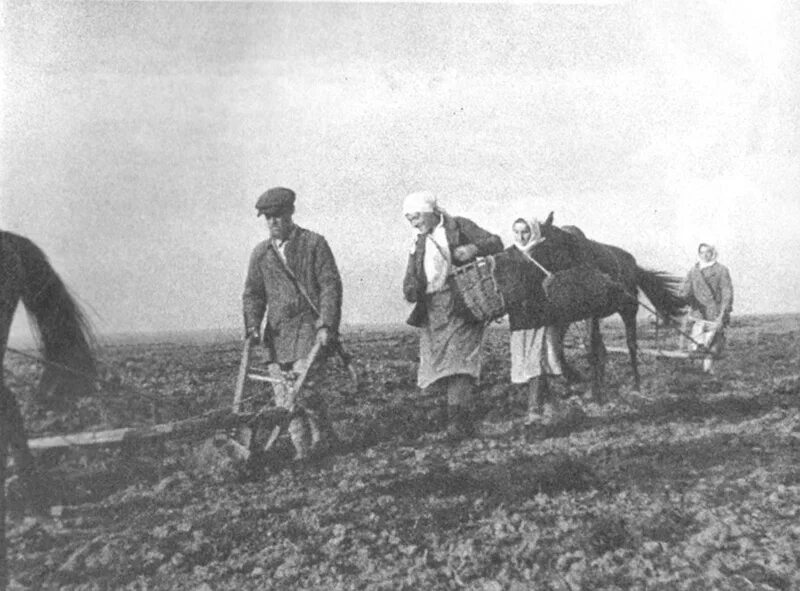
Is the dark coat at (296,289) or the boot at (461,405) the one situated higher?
the dark coat at (296,289)

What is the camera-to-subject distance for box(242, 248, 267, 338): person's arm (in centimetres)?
424

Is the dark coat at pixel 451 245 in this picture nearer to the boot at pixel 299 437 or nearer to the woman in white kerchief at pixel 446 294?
the woman in white kerchief at pixel 446 294

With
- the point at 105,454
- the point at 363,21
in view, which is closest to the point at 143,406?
the point at 105,454

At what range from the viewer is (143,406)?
5.77m

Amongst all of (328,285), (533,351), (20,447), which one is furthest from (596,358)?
(20,447)

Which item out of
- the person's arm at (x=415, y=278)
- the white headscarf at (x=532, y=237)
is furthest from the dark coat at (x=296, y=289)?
the white headscarf at (x=532, y=237)

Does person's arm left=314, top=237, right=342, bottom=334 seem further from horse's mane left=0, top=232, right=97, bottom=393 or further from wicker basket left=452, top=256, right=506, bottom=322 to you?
horse's mane left=0, top=232, right=97, bottom=393

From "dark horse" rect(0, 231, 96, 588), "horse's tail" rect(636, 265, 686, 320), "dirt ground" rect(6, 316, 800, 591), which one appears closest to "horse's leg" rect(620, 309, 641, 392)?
"horse's tail" rect(636, 265, 686, 320)

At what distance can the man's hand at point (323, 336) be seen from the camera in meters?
3.84

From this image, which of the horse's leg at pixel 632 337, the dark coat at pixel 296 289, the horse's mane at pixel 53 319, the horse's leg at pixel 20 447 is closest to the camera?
the horse's leg at pixel 20 447

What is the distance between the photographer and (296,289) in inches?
164

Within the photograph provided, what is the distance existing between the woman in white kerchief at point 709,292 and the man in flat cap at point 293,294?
480 cm

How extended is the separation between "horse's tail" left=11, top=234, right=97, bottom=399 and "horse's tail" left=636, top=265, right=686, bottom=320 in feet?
16.9

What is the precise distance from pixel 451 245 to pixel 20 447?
2.87 meters
